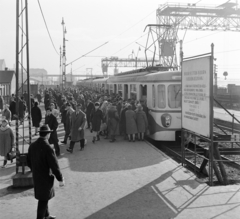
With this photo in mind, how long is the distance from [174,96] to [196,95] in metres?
4.44

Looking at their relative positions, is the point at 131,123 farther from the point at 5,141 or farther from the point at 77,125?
the point at 5,141

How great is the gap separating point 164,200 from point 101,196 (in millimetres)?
1179

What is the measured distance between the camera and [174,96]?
41.4ft

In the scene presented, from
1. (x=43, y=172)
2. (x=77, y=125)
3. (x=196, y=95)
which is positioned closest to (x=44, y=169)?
(x=43, y=172)

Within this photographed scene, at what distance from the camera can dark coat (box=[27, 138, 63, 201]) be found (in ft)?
17.8

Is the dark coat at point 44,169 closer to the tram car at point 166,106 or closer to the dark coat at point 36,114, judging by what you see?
the tram car at point 166,106

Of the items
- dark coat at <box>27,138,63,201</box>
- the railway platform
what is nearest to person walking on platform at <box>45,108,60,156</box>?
the railway platform

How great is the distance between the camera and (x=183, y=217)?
583 centimetres

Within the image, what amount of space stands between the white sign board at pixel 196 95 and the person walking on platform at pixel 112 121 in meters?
4.42

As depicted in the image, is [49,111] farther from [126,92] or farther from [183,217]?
[126,92]

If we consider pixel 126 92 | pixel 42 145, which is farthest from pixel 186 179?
pixel 126 92

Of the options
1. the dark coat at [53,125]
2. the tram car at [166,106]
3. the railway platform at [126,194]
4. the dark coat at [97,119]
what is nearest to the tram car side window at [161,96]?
the tram car at [166,106]

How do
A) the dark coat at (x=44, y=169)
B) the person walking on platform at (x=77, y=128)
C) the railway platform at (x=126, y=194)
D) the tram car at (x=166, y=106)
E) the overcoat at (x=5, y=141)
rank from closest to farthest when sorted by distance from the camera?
the dark coat at (x=44, y=169)
the railway platform at (x=126, y=194)
the overcoat at (x=5, y=141)
the person walking on platform at (x=77, y=128)
the tram car at (x=166, y=106)

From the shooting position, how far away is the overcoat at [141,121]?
42.4 feet
